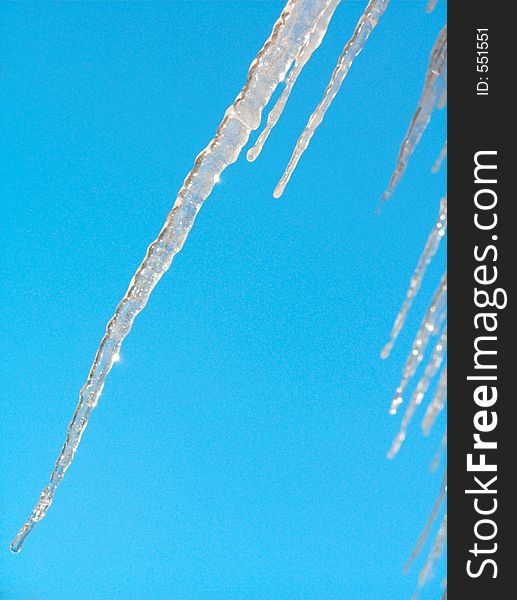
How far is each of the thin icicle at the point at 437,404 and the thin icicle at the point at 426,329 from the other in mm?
21

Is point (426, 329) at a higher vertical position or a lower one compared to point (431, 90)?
lower

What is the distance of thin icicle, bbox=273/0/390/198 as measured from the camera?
410 mm

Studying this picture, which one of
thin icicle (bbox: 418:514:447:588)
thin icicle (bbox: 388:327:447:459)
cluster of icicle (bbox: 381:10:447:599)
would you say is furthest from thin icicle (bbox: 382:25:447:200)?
thin icicle (bbox: 418:514:447:588)

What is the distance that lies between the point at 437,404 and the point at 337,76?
200mm

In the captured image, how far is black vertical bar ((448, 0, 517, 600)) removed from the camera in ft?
1.33

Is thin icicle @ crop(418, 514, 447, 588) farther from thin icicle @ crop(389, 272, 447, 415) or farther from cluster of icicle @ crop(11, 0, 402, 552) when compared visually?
cluster of icicle @ crop(11, 0, 402, 552)

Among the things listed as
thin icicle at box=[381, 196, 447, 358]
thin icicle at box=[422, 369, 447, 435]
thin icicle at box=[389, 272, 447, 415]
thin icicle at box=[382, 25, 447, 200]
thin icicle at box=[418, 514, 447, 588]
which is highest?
thin icicle at box=[382, 25, 447, 200]

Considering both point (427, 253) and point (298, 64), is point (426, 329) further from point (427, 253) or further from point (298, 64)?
point (298, 64)

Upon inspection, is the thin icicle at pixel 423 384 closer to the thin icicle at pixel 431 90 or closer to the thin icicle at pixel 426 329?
the thin icicle at pixel 426 329

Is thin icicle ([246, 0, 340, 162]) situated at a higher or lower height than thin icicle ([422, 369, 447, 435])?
higher

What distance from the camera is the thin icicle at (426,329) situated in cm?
41

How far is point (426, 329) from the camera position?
409mm

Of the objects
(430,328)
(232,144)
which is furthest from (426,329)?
(232,144)

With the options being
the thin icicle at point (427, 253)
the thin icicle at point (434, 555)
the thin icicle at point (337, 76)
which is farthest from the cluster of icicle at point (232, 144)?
the thin icicle at point (434, 555)
